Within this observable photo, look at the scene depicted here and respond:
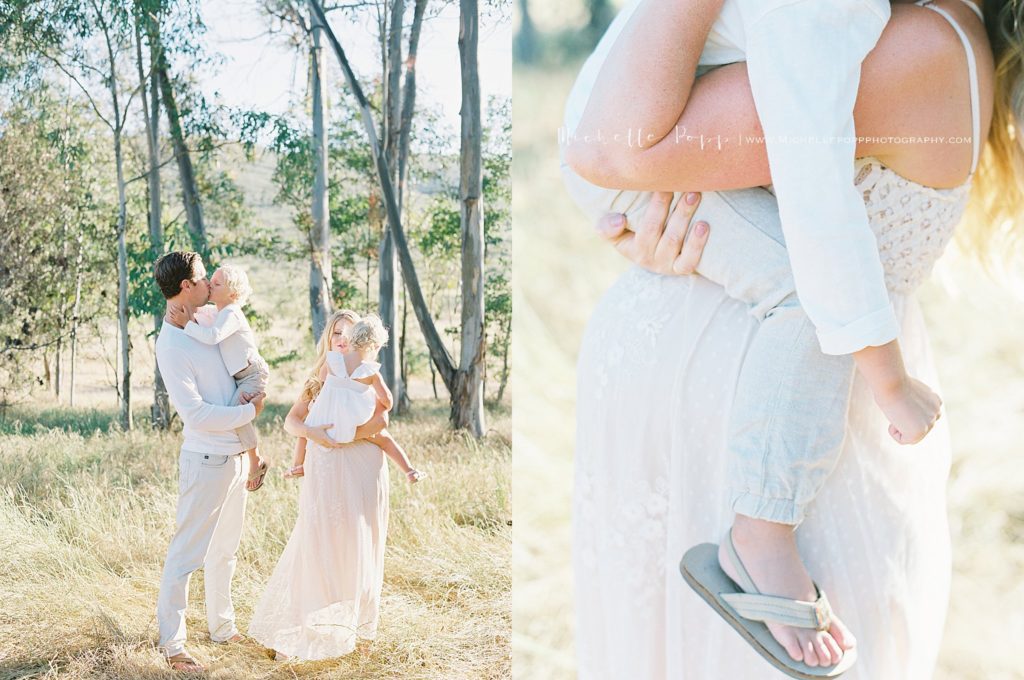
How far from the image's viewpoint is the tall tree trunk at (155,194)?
2443 mm

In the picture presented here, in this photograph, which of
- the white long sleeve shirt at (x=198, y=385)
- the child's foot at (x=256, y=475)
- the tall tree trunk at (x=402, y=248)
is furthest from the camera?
the tall tree trunk at (x=402, y=248)

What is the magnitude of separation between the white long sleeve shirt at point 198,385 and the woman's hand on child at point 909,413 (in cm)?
174

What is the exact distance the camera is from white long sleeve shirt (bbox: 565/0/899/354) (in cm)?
84

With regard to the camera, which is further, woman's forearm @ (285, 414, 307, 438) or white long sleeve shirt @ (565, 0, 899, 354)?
woman's forearm @ (285, 414, 307, 438)

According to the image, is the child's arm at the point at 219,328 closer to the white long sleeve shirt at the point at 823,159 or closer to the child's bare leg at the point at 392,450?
the child's bare leg at the point at 392,450

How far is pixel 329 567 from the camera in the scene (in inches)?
94.9

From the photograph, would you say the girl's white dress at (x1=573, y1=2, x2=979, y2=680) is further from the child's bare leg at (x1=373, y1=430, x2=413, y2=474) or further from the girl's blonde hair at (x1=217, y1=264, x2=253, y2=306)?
the girl's blonde hair at (x1=217, y1=264, x2=253, y2=306)

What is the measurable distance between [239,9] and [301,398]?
3.38ft

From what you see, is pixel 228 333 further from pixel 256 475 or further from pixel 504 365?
pixel 504 365

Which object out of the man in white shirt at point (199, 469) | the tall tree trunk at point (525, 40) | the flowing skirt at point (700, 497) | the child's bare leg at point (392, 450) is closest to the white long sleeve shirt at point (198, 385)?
the man in white shirt at point (199, 469)

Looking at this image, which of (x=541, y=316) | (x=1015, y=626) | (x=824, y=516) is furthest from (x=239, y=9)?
(x=1015, y=626)

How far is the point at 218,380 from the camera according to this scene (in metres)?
2.31

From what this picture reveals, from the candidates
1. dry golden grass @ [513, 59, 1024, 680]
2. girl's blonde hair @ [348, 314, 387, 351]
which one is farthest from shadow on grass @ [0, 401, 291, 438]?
dry golden grass @ [513, 59, 1024, 680]

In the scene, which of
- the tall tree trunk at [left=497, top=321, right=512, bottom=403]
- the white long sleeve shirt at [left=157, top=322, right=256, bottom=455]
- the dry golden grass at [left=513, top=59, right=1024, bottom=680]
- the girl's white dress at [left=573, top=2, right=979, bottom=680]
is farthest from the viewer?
the tall tree trunk at [left=497, top=321, right=512, bottom=403]
